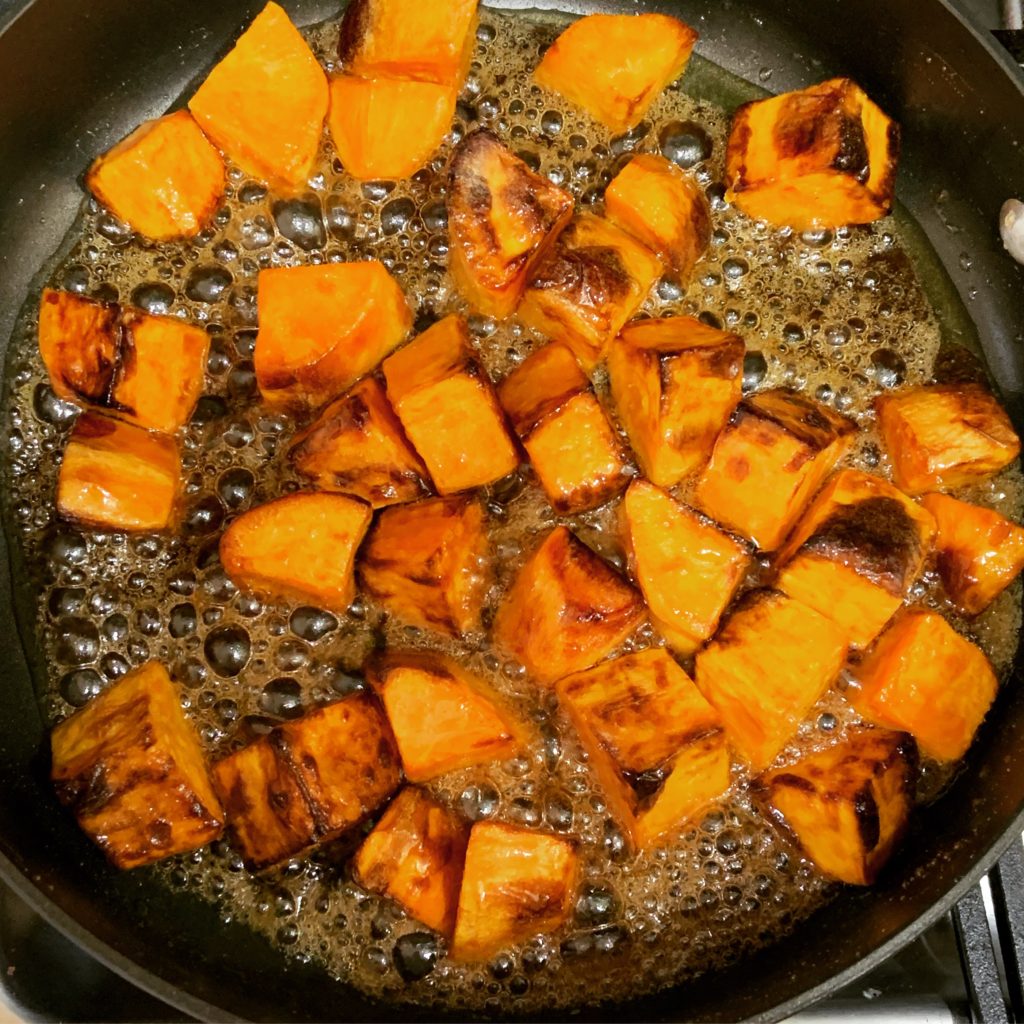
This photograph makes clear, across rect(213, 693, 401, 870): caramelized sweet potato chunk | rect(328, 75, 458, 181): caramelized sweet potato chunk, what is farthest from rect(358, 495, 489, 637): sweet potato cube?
rect(328, 75, 458, 181): caramelized sweet potato chunk

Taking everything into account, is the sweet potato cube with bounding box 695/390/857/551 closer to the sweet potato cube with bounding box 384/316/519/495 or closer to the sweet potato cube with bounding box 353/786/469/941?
the sweet potato cube with bounding box 384/316/519/495

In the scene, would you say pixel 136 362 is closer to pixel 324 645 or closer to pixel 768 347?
pixel 324 645

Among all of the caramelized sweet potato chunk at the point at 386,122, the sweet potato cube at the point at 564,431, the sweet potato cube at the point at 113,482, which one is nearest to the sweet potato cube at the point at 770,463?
the sweet potato cube at the point at 564,431

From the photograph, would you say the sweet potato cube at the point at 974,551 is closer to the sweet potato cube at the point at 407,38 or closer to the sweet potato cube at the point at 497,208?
the sweet potato cube at the point at 497,208

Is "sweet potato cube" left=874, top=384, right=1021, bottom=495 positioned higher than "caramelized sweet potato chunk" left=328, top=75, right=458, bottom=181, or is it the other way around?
"caramelized sweet potato chunk" left=328, top=75, right=458, bottom=181

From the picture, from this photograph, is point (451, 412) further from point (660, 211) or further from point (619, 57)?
point (619, 57)
